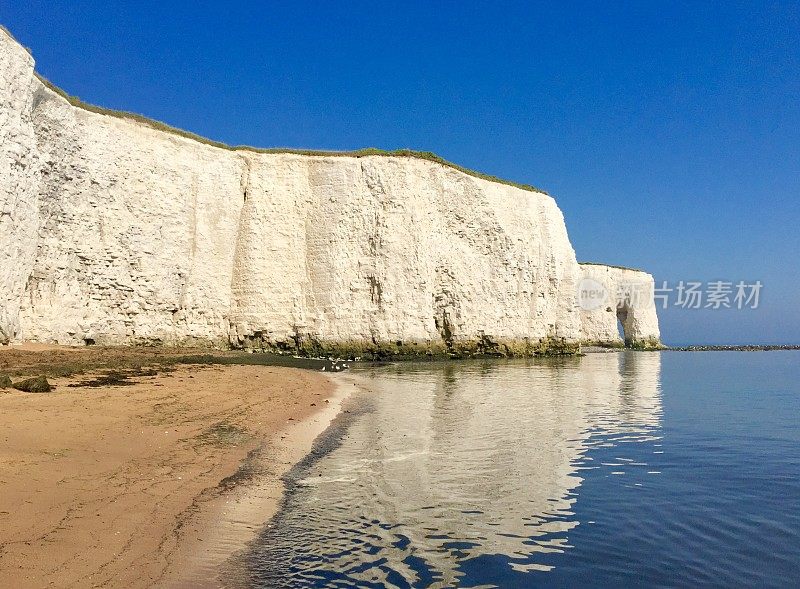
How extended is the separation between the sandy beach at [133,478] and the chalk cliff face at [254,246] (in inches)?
443

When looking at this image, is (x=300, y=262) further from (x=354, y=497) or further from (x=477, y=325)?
(x=354, y=497)

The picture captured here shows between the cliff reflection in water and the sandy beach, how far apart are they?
473mm

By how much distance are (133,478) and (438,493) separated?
283 cm

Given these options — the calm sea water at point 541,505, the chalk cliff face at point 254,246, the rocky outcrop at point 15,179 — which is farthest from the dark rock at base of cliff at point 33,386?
the chalk cliff face at point 254,246

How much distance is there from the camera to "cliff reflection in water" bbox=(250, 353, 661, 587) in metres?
3.73

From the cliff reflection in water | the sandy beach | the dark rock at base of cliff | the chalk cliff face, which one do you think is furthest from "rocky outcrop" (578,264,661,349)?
the dark rock at base of cliff

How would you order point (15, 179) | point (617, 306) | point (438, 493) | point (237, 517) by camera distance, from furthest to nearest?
1. point (617, 306)
2. point (15, 179)
3. point (438, 493)
4. point (237, 517)

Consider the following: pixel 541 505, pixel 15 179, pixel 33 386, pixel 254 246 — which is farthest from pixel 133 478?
pixel 254 246

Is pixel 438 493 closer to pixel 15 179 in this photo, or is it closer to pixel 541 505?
pixel 541 505

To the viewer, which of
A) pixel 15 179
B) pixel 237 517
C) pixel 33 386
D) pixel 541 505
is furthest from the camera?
pixel 15 179

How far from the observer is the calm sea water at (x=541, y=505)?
144 inches

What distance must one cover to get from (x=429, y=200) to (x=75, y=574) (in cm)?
3024

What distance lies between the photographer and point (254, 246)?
92.0 ft

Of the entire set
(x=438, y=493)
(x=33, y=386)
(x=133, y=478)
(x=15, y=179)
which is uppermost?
(x=15, y=179)
